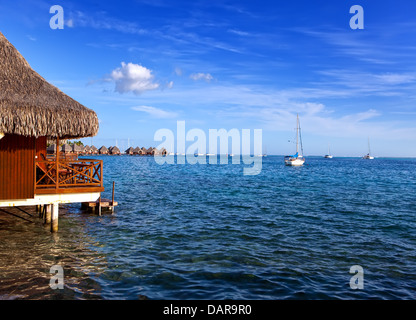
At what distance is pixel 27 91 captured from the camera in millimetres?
12367

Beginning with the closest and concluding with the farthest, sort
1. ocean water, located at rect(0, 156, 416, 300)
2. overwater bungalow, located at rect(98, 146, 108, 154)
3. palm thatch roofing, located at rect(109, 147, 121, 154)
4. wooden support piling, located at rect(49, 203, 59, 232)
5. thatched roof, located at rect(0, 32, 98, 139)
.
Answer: ocean water, located at rect(0, 156, 416, 300) → thatched roof, located at rect(0, 32, 98, 139) → wooden support piling, located at rect(49, 203, 59, 232) → overwater bungalow, located at rect(98, 146, 108, 154) → palm thatch roofing, located at rect(109, 147, 121, 154)

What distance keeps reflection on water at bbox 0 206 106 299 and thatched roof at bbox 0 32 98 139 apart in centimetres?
414

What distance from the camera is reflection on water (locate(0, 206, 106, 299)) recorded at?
26.6 feet

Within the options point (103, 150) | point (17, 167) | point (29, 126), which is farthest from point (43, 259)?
point (103, 150)

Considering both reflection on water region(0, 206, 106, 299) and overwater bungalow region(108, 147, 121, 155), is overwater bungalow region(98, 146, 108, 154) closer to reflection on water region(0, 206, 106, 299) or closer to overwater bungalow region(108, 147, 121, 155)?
overwater bungalow region(108, 147, 121, 155)

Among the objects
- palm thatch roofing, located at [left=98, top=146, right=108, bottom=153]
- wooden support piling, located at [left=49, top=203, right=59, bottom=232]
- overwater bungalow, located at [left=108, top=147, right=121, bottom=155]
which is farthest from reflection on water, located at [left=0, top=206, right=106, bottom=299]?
overwater bungalow, located at [left=108, top=147, right=121, bottom=155]

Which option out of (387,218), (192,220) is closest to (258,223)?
(192,220)

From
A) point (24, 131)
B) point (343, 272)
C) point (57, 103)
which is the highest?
point (57, 103)

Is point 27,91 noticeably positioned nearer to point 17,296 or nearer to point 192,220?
point 17,296

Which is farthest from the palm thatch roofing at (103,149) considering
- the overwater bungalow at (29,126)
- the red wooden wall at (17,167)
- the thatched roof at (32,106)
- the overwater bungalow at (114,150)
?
the red wooden wall at (17,167)
